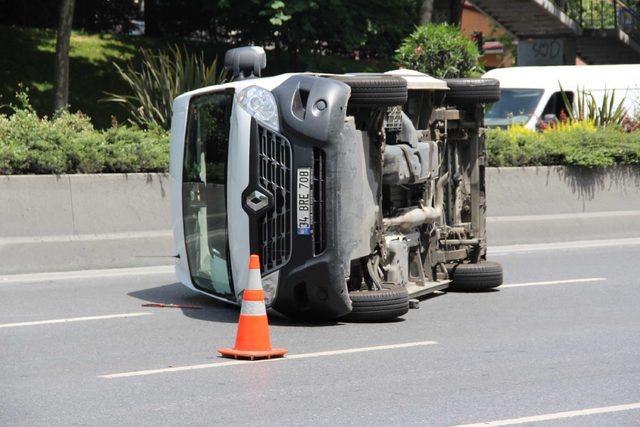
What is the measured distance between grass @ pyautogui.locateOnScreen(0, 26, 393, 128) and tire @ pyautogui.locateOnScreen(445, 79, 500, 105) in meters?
15.1

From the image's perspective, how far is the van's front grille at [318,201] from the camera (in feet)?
30.4

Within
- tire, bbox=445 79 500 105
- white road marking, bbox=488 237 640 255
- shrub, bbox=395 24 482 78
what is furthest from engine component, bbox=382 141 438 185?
shrub, bbox=395 24 482 78

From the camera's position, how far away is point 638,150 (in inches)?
680

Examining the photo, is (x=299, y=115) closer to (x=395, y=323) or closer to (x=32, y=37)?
(x=395, y=323)

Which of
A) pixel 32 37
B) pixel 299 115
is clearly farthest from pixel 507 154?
pixel 32 37

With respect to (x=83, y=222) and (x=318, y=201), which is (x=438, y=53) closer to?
(x=83, y=222)

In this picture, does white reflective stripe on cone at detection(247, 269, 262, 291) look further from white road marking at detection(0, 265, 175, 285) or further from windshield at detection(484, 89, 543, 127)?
windshield at detection(484, 89, 543, 127)

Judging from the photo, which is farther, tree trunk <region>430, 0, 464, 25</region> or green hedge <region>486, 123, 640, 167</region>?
tree trunk <region>430, 0, 464, 25</region>

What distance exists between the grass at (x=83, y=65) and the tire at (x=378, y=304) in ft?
54.4

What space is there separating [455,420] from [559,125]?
12863mm

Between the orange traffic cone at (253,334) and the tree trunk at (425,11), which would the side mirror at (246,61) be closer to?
the orange traffic cone at (253,334)

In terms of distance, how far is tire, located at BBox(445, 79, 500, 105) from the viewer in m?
11.5

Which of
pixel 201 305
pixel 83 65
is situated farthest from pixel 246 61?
pixel 83 65

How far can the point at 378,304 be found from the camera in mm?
9680
